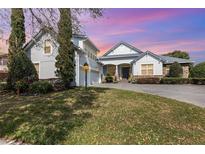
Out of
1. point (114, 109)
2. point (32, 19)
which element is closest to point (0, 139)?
point (114, 109)

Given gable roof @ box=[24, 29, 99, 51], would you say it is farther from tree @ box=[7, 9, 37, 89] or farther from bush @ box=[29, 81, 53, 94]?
bush @ box=[29, 81, 53, 94]

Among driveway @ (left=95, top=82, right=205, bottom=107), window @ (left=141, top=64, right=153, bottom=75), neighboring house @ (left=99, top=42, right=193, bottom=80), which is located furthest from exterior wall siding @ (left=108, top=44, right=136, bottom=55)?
driveway @ (left=95, top=82, right=205, bottom=107)

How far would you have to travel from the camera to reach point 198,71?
77.3 feet

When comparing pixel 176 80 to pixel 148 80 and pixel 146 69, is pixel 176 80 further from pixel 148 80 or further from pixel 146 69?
pixel 146 69

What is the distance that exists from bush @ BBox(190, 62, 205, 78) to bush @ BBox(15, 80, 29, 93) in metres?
14.7

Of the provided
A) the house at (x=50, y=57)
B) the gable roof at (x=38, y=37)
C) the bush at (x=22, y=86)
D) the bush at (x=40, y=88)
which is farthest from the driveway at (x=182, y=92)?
the bush at (x=22, y=86)

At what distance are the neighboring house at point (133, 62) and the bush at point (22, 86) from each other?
14.4 meters

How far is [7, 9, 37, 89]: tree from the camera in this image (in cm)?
1553

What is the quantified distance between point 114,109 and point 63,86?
24.2 feet

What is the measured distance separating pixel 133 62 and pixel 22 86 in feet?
52.0

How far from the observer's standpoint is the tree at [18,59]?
15.5 meters

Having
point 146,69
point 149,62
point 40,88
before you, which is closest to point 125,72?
point 146,69

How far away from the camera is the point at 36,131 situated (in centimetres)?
688

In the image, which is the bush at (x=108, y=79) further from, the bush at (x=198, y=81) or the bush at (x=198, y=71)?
the bush at (x=198, y=81)
